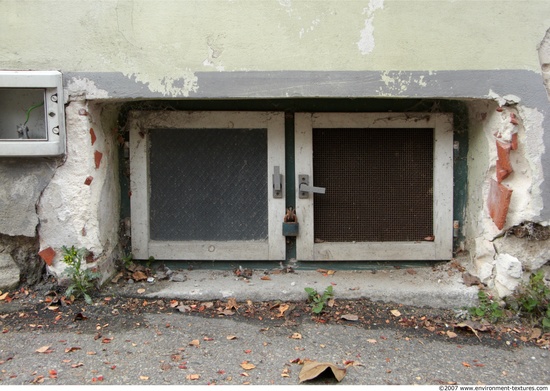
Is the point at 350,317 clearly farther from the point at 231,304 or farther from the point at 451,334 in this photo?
the point at 231,304

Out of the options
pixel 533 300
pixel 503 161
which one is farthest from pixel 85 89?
pixel 533 300

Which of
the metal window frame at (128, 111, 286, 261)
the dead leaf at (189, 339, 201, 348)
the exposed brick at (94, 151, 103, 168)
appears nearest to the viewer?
the dead leaf at (189, 339, 201, 348)

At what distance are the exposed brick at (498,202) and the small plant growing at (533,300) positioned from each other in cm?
41

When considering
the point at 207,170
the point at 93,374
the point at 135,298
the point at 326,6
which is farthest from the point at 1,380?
the point at 326,6

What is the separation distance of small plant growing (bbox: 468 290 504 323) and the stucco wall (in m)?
0.57

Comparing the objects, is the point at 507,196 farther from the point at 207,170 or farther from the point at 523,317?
the point at 207,170

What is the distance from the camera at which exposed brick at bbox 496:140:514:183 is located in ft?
11.3

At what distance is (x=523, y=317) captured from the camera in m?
3.42

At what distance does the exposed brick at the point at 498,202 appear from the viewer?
11.3 feet

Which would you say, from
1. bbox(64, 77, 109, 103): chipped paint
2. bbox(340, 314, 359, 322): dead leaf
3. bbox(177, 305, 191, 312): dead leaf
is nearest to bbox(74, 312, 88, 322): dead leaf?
bbox(177, 305, 191, 312): dead leaf

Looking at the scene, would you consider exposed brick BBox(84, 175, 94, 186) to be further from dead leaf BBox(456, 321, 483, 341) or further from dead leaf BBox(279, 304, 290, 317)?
dead leaf BBox(456, 321, 483, 341)

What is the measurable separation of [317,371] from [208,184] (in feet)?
6.03

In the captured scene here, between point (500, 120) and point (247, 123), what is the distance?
174 centimetres

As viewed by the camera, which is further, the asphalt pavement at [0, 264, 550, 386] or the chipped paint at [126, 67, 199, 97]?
the chipped paint at [126, 67, 199, 97]
